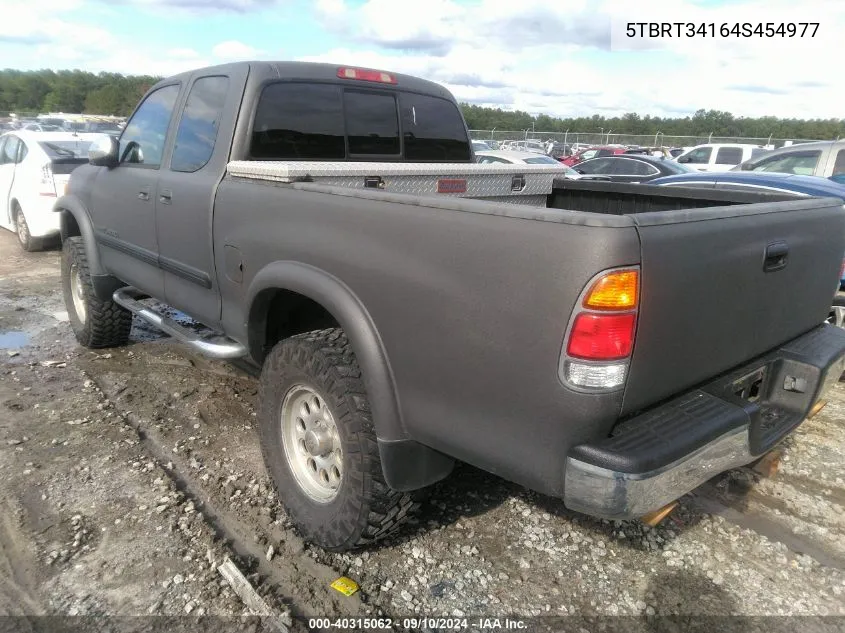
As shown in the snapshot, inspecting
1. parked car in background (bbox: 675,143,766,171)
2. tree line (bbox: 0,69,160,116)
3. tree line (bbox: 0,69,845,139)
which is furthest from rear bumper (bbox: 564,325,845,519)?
tree line (bbox: 0,69,160,116)

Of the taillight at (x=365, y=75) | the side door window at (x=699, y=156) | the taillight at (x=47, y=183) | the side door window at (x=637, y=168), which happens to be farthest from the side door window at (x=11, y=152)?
the side door window at (x=699, y=156)

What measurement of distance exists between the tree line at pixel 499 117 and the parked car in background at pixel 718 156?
30.4 m

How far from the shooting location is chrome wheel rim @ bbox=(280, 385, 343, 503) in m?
2.66

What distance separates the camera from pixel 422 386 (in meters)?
2.16

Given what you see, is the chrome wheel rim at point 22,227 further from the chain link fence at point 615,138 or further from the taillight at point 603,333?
the chain link fence at point 615,138

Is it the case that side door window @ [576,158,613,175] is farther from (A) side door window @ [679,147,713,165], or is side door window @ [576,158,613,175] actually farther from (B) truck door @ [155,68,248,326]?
(B) truck door @ [155,68,248,326]

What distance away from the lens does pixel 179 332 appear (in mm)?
3539

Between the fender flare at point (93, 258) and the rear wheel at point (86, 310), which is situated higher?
the fender flare at point (93, 258)

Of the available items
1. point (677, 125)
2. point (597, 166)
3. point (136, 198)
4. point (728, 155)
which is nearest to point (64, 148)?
point (136, 198)

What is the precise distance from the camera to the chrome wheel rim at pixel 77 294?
5086mm

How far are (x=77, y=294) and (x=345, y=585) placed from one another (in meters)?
3.90

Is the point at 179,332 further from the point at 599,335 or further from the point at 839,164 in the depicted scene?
the point at 839,164

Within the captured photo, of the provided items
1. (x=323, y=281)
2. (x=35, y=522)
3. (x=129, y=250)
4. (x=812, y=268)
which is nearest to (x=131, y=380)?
(x=129, y=250)

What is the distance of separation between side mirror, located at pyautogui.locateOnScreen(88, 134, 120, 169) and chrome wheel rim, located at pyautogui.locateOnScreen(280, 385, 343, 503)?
2.41 m
